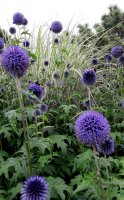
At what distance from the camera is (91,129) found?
234 cm

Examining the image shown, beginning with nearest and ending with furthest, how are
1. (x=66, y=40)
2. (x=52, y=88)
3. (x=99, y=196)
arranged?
(x=99, y=196) < (x=52, y=88) < (x=66, y=40)

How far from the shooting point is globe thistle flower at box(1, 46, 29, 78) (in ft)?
9.57

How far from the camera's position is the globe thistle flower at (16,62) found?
292 centimetres

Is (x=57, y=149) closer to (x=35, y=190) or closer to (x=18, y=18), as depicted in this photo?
(x=35, y=190)

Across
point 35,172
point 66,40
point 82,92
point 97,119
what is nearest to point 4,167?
point 35,172

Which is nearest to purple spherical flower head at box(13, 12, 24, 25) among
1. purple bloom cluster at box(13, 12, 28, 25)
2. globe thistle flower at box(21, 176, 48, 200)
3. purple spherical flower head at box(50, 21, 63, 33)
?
purple bloom cluster at box(13, 12, 28, 25)

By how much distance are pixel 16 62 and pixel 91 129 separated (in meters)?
0.93

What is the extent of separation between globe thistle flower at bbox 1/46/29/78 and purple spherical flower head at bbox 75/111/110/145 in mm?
776

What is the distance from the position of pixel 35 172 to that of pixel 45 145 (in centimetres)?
40

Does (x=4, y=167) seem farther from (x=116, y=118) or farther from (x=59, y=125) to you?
(x=116, y=118)

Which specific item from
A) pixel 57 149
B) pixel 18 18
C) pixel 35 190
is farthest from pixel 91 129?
pixel 18 18

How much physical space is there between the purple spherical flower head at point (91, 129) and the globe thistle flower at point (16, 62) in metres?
0.78

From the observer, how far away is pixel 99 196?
8.45 feet

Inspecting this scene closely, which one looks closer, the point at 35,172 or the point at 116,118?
the point at 35,172
